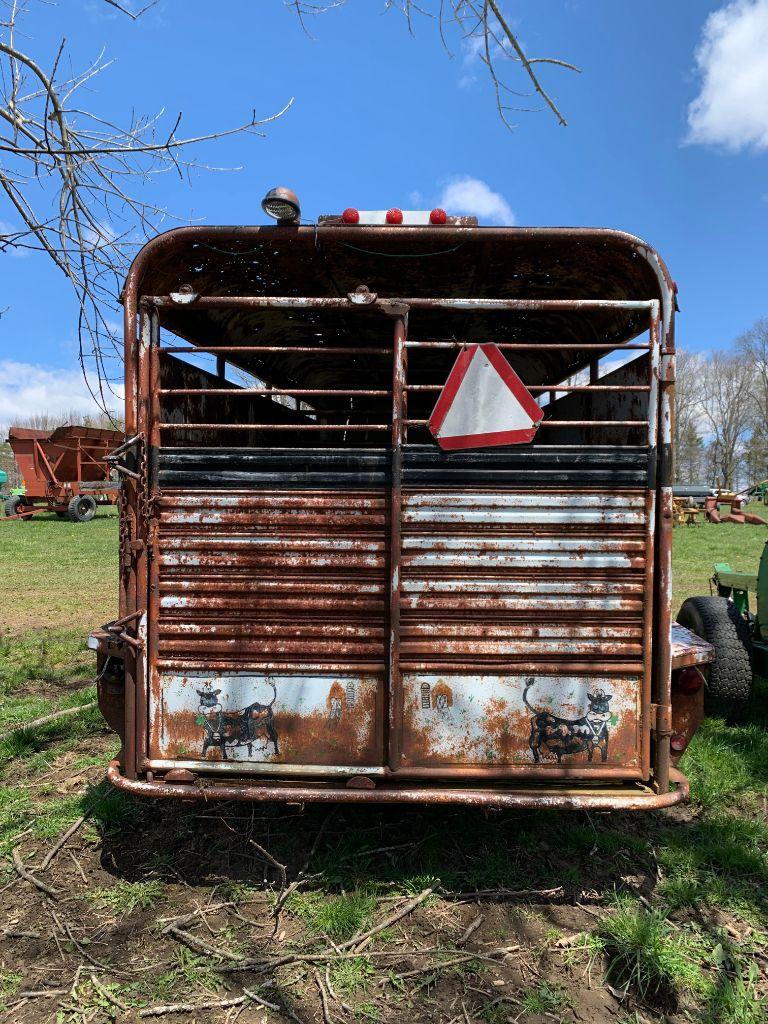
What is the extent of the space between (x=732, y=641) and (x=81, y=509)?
19538 millimetres

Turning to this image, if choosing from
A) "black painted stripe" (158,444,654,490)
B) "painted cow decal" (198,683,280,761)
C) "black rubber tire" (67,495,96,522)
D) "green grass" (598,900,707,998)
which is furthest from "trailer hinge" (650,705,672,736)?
"black rubber tire" (67,495,96,522)

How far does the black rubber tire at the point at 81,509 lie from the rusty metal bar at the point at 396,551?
19.4m

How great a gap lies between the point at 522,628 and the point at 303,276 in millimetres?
2073

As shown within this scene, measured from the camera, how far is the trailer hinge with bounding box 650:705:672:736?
276 centimetres

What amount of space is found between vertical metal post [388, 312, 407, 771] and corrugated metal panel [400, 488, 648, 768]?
0.13ft

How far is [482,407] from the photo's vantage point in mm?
2781

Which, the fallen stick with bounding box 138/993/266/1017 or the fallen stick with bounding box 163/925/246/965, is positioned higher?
the fallen stick with bounding box 163/925/246/965

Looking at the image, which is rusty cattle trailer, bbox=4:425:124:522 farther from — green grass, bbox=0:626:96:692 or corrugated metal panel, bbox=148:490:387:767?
corrugated metal panel, bbox=148:490:387:767

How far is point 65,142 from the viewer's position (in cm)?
338

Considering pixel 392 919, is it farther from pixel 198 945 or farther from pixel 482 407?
pixel 482 407

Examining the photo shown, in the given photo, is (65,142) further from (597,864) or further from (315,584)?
(597,864)

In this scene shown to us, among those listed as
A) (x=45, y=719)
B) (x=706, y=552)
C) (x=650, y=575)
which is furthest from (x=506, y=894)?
(x=706, y=552)

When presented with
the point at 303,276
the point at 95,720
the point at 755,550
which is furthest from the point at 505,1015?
the point at 755,550

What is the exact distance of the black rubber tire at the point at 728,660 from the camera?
4.54 m
